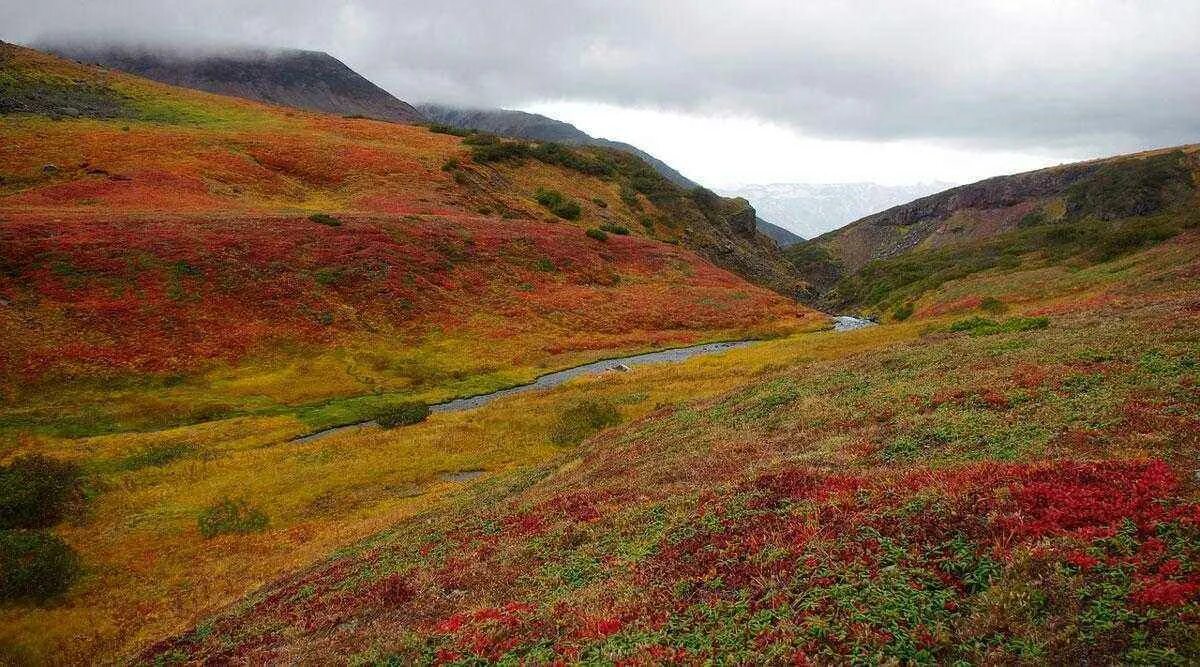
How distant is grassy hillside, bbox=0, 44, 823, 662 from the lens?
29.7 metres

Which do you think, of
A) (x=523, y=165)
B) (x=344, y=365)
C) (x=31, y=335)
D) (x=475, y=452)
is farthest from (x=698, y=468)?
(x=523, y=165)

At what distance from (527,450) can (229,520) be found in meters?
17.1

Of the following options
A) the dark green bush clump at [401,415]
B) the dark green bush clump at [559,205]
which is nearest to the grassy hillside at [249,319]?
the dark green bush clump at [559,205]

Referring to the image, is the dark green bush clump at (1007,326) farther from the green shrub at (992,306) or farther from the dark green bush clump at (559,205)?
the dark green bush clump at (559,205)

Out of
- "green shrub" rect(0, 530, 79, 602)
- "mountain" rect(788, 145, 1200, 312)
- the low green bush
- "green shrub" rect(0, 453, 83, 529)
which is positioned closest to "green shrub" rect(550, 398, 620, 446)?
"green shrub" rect(0, 530, 79, 602)

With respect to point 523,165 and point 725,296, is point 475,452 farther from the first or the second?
point 523,165

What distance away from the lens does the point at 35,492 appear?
98.3 ft

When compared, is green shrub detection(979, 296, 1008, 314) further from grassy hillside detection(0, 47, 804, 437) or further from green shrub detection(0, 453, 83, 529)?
green shrub detection(0, 453, 83, 529)

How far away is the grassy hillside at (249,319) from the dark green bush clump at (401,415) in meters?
0.65

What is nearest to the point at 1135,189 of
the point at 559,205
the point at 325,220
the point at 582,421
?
the point at 559,205

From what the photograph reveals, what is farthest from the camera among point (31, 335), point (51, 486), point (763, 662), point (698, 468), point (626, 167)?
point (626, 167)

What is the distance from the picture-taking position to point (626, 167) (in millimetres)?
169375

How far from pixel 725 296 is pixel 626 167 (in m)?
85.2

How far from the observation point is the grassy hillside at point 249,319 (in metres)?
29.7
